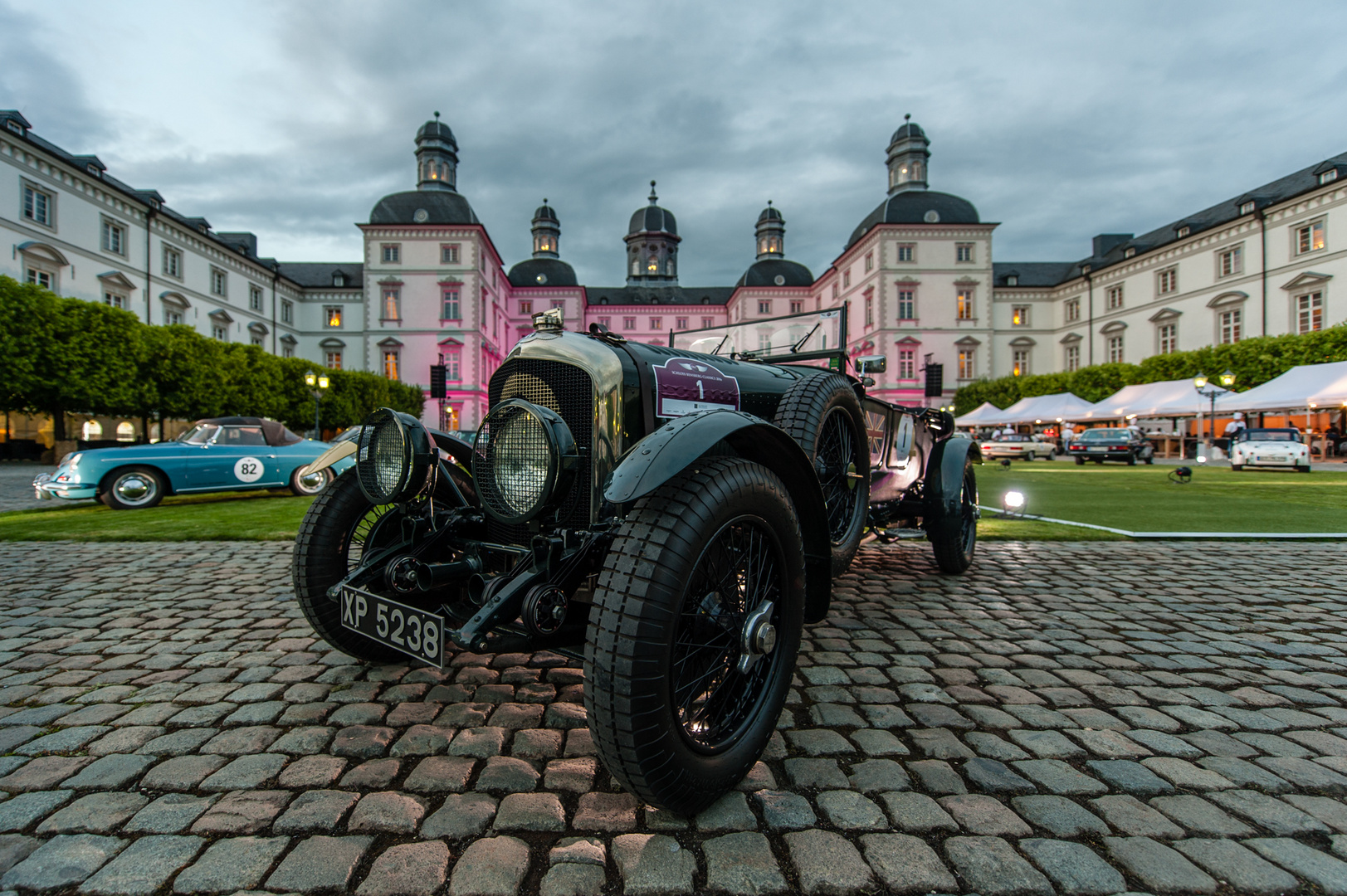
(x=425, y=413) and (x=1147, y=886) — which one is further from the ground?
(x=425, y=413)

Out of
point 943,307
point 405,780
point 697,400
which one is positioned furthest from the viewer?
point 943,307

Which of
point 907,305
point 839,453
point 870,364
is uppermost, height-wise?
point 907,305

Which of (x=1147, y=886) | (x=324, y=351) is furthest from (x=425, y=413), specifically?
(x=1147, y=886)

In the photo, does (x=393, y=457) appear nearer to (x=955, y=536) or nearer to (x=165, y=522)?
(x=955, y=536)

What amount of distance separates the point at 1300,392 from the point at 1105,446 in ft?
18.7

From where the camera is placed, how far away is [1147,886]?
1.45m

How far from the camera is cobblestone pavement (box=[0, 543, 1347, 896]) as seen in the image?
1.52 m

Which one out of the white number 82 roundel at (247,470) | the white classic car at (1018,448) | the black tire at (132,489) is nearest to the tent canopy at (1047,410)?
the white classic car at (1018,448)

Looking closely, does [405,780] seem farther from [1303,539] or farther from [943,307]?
[943,307]

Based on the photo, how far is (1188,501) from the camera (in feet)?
32.7

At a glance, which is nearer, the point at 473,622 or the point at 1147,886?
the point at 1147,886

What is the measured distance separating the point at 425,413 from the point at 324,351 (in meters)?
13.2

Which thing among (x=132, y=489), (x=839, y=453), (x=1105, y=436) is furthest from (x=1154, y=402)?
(x=132, y=489)

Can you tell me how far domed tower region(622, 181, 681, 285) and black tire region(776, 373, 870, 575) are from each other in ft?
241
